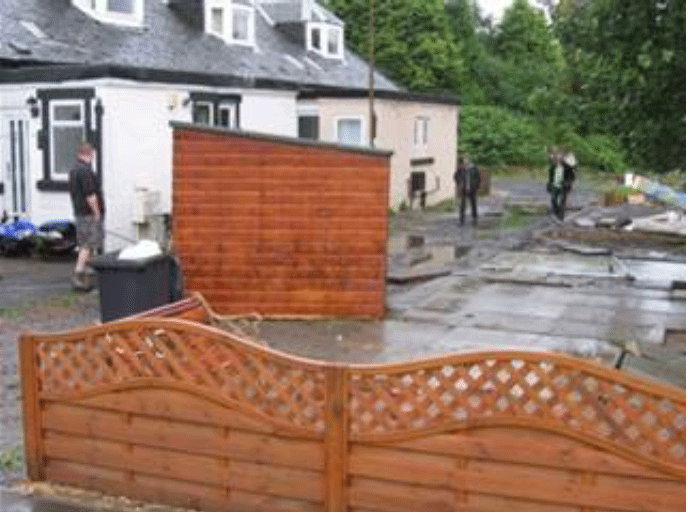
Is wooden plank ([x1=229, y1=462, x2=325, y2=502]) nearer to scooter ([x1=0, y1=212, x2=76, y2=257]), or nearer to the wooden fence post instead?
the wooden fence post

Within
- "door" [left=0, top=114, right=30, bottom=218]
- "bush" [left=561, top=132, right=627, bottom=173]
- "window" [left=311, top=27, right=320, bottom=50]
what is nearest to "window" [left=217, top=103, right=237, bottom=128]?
"door" [left=0, top=114, right=30, bottom=218]

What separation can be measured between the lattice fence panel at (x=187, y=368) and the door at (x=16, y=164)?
42.2 ft

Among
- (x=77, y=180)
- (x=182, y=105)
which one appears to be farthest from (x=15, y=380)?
(x=182, y=105)

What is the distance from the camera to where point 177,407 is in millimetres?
6074

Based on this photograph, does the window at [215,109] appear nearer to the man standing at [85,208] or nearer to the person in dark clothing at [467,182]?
the man standing at [85,208]

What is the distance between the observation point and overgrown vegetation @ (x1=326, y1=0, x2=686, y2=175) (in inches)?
469

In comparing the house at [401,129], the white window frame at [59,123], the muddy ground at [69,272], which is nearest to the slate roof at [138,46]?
the white window frame at [59,123]

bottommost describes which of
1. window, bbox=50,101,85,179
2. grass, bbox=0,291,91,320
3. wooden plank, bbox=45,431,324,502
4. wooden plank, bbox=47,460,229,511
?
grass, bbox=0,291,91,320

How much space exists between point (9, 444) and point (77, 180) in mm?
7129

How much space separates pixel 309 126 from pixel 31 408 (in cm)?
2026

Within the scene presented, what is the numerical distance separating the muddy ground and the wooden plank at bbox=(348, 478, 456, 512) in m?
2.45

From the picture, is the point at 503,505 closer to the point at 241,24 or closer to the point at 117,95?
the point at 117,95

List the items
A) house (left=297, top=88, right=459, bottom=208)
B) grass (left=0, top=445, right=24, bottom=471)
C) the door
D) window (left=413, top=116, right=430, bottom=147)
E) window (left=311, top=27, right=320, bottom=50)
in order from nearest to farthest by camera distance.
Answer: grass (left=0, top=445, right=24, bottom=471) → the door → house (left=297, top=88, right=459, bottom=208) → window (left=413, top=116, right=430, bottom=147) → window (left=311, top=27, right=320, bottom=50)

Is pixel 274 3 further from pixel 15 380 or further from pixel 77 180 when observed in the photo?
pixel 15 380
